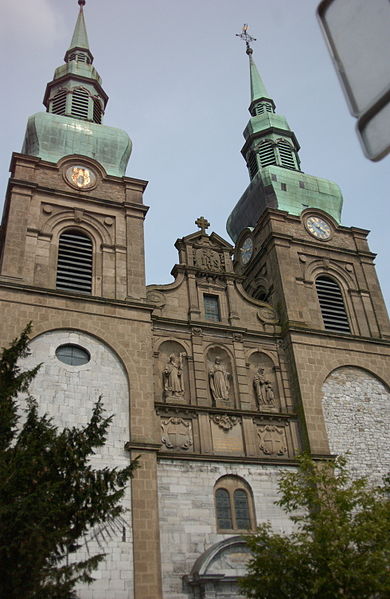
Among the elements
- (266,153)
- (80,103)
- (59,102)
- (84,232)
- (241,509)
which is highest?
(59,102)

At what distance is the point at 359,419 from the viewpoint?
23.3 meters

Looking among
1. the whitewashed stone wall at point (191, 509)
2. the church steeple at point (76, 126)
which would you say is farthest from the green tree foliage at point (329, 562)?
the church steeple at point (76, 126)

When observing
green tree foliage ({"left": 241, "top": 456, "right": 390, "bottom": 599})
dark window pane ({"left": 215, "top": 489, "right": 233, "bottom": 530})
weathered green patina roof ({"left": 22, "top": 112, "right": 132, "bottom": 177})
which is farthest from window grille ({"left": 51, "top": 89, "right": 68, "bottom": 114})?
green tree foliage ({"left": 241, "top": 456, "right": 390, "bottom": 599})

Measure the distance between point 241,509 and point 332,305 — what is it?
34.4ft

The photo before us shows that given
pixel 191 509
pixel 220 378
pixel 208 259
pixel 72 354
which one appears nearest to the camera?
pixel 191 509

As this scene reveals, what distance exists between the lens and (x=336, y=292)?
90.4 ft

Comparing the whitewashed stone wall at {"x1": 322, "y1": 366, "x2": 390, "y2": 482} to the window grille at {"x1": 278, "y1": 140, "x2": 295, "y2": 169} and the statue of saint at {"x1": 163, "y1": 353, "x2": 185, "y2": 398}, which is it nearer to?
the statue of saint at {"x1": 163, "y1": 353, "x2": 185, "y2": 398}

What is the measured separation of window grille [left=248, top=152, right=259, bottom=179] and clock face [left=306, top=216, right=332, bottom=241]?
Answer: 259 inches

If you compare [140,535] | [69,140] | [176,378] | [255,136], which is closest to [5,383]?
[140,535]

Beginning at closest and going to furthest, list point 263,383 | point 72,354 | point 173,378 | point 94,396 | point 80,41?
point 94,396 < point 72,354 < point 173,378 < point 263,383 < point 80,41

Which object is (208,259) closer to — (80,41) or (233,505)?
(233,505)

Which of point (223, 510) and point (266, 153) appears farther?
point (266, 153)

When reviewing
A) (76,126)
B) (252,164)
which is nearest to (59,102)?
(76,126)

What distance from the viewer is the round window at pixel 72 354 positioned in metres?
20.4
